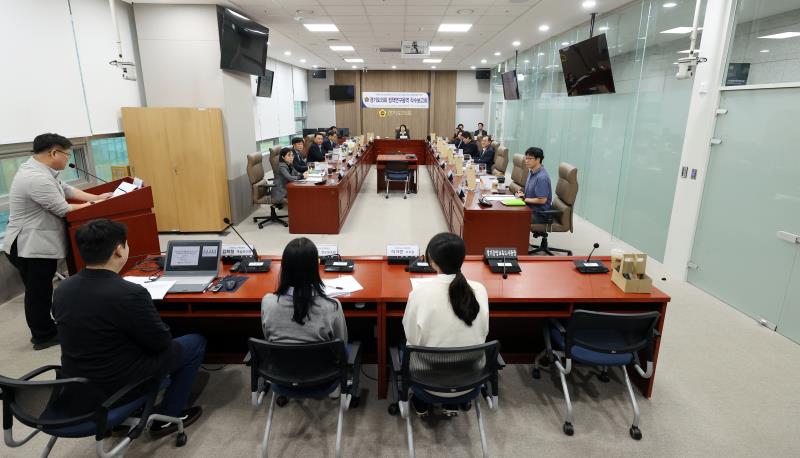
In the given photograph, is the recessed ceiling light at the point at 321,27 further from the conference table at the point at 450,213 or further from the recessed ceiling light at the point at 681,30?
the recessed ceiling light at the point at 681,30

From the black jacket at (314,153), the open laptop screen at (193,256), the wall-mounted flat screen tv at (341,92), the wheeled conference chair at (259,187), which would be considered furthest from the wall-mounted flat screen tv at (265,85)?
the open laptop screen at (193,256)

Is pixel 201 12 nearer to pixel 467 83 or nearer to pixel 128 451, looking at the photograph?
pixel 128 451

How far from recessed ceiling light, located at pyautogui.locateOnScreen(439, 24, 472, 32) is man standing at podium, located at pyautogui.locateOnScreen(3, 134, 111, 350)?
5803 mm

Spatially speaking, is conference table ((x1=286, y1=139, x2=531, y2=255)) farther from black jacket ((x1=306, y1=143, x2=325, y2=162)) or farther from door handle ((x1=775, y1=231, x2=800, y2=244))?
door handle ((x1=775, y1=231, x2=800, y2=244))

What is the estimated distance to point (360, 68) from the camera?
14.6 meters

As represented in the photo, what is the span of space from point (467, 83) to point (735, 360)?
13.9m

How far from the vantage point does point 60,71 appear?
173 inches

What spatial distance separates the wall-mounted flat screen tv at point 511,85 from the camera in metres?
10.4

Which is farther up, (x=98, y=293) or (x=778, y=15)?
(x=778, y=15)

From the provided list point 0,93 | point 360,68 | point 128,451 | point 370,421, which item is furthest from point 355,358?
point 360,68

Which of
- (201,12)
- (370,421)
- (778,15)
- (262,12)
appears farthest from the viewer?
(262,12)

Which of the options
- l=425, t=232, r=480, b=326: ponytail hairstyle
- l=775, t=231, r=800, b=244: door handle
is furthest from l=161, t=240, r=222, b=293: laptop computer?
l=775, t=231, r=800, b=244: door handle

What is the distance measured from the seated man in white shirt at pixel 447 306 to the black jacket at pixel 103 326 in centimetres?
114

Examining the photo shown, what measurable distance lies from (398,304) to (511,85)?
31.7 feet
